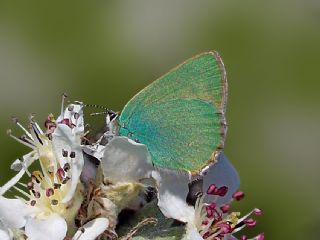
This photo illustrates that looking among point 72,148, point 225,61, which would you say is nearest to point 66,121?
point 72,148

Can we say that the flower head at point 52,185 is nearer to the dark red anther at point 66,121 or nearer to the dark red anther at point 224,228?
the dark red anther at point 66,121

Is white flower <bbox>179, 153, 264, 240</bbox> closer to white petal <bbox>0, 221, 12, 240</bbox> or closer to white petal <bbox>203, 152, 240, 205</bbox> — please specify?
white petal <bbox>203, 152, 240, 205</bbox>

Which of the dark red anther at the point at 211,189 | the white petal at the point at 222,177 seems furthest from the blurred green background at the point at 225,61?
the dark red anther at the point at 211,189

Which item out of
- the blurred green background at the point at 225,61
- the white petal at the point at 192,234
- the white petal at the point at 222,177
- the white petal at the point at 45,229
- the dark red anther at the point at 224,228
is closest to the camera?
the white petal at the point at 45,229

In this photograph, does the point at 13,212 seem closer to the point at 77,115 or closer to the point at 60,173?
the point at 60,173

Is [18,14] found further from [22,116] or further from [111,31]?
[22,116]

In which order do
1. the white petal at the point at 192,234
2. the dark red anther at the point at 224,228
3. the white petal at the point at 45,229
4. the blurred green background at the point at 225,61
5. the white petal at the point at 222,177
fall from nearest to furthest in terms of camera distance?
the white petal at the point at 45,229 → the white petal at the point at 192,234 → the dark red anther at the point at 224,228 → the white petal at the point at 222,177 → the blurred green background at the point at 225,61
